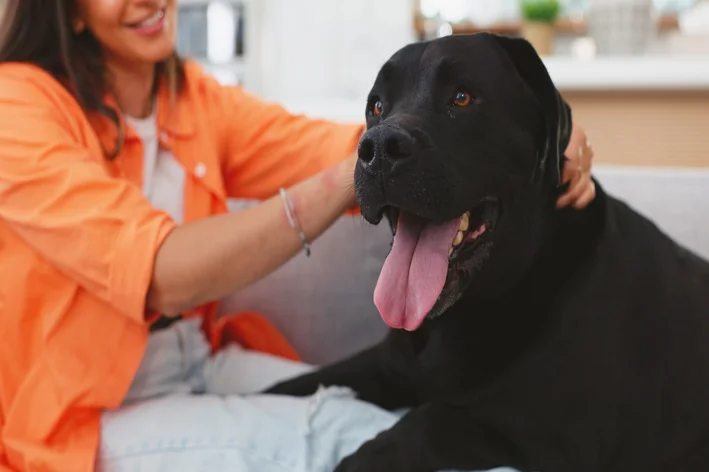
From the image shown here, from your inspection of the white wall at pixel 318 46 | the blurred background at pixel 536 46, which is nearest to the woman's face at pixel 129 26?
the blurred background at pixel 536 46

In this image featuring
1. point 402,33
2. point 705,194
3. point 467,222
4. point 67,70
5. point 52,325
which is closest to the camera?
point 467,222

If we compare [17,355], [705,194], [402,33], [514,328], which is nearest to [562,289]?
[514,328]

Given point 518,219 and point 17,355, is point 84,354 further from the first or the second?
point 518,219

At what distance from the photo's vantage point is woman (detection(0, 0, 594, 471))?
2.91 feet

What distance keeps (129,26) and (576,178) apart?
0.72 meters

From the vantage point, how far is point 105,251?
87cm

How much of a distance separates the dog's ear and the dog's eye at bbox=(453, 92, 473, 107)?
8cm

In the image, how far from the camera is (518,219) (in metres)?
0.85

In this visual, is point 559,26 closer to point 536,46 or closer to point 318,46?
point 536,46

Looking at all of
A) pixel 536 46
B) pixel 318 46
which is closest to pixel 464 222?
pixel 536 46

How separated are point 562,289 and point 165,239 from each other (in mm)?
517

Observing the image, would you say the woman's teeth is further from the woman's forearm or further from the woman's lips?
the woman's forearm

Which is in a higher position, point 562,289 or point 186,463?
point 562,289

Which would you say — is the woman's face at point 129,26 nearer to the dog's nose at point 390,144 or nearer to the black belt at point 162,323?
the black belt at point 162,323
